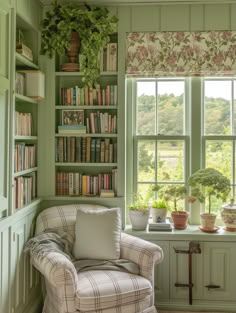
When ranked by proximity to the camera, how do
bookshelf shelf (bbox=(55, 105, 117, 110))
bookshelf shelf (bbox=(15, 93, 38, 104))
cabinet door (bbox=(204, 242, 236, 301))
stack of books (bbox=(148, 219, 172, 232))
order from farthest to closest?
bookshelf shelf (bbox=(55, 105, 117, 110)), stack of books (bbox=(148, 219, 172, 232)), cabinet door (bbox=(204, 242, 236, 301)), bookshelf shelf (bbox=(15, 93, 38, 104))

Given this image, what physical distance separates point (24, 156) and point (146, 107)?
1.31m

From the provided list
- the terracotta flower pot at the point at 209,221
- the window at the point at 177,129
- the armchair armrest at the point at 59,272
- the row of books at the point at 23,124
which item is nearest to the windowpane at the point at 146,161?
the window at the point at 177,129

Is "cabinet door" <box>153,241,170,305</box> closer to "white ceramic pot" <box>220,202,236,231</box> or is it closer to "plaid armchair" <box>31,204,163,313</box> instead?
"plaid armchair" <box>31,204,163,313</box>

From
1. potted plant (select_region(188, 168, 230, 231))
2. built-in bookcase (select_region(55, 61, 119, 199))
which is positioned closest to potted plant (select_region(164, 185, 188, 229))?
potted plant (select_region(188, 168, 230, 231))

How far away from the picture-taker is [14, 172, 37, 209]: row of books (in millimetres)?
2783

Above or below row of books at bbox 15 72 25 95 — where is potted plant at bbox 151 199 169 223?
below

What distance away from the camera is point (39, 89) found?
10.1 feet

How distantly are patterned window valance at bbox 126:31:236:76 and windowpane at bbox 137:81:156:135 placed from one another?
211 mm

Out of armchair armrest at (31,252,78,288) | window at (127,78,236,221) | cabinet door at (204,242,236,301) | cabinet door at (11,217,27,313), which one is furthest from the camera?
window at (127,78,236,221)

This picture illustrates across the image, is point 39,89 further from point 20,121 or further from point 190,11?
point 190,11

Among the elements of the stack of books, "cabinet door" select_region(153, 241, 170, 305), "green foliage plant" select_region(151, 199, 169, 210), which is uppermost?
"green foliage plant" select_region(151, 199, 169, 210)

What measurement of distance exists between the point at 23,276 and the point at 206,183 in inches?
67.6

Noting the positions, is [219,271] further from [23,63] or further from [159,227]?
[23,63]

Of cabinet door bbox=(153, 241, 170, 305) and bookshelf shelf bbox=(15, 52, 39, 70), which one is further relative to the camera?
cabinet door bbox=(153, 241, 170, 305)
